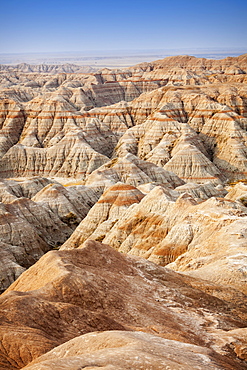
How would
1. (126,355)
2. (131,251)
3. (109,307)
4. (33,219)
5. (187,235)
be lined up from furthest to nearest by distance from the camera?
1. (33,219)
2. (131,251)
3. (187,235)
4. (109,307)
5. (126,355)

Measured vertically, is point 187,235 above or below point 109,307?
below

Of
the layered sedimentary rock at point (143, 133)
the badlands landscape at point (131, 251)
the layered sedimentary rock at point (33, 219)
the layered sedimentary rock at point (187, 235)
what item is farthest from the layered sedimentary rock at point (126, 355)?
the layered sedimentary rock at point (143, 133)

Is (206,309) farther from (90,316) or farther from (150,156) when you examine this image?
(150,156)

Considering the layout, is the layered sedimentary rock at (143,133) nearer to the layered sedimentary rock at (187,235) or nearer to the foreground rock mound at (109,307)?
the layered sedimentary rock at (187,235)

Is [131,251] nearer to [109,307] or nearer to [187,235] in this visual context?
[187,235]

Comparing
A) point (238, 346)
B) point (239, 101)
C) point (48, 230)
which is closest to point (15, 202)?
point (48, 230)

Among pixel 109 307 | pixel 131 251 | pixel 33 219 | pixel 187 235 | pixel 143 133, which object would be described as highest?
pixel 109 307

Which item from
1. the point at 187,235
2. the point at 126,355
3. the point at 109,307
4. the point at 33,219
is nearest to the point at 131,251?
the point at 187,235
